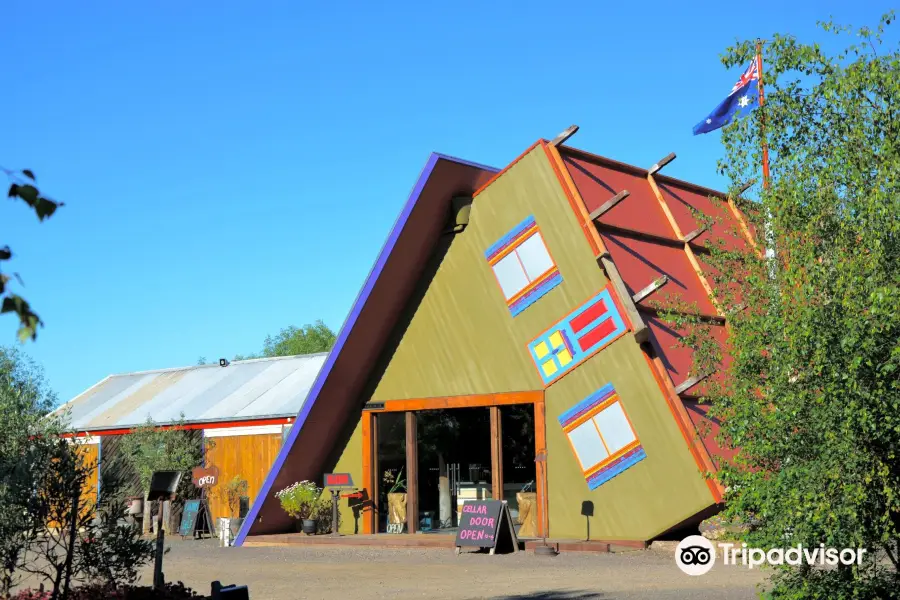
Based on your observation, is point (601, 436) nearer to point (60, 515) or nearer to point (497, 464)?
point (497, 464)

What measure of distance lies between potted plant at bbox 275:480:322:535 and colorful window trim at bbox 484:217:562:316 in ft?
19.6

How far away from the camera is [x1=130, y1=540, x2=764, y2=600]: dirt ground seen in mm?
12656

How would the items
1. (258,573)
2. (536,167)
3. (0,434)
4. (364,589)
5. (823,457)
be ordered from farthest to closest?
(536,167), (258,573), (364,589), (0,434), (823,457)

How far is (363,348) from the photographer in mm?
21000

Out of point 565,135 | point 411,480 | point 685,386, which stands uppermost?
point 565,135

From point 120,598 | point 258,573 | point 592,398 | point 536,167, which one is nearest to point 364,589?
point 258,573

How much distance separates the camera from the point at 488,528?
1788cm

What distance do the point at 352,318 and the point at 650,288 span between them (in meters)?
6.29

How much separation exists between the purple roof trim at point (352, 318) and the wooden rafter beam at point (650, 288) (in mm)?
4509

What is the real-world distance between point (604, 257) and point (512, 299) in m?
2.37

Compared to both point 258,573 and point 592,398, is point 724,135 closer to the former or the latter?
point 592,398

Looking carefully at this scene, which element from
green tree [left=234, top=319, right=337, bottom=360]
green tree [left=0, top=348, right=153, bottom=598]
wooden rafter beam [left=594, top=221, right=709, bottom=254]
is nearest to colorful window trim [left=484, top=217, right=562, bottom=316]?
wooden rafter beam [left=594, top=221, right=709, bottom=254]

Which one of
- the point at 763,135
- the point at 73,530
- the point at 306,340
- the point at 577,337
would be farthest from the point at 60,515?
the point at 306,340

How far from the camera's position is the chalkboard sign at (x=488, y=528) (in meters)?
17.8
